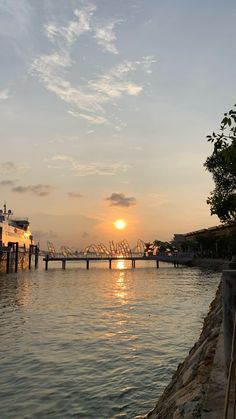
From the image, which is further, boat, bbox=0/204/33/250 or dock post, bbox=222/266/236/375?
boat, bbox=0/204/33/250

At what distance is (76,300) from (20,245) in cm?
9371

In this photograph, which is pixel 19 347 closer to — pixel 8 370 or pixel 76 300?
pixel 8 370

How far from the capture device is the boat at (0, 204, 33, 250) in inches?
4289

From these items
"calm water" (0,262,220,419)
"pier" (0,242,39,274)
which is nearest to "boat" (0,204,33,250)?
"pier" (0,242,39,274)

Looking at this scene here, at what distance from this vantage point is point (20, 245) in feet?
435

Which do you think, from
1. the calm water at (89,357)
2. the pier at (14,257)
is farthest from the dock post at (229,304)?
the pier at (14,257)

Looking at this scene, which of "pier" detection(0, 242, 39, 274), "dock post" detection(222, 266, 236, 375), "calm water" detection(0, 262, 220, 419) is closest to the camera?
"dock post" detection(222, 266, 236, 375)

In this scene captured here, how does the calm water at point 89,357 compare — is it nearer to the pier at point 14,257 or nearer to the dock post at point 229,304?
the dock post at point 229,304

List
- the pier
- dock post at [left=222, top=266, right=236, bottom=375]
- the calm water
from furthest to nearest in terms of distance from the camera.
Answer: the pier < the calm water < dock post at [left=222, top=266, right=236, bottom=375]

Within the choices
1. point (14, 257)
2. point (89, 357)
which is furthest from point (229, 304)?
point (14, 257)

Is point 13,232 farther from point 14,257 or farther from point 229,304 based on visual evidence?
point 229,304

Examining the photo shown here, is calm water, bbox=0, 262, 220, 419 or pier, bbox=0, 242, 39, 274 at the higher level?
pier, bbox=0, 242, 39, 274

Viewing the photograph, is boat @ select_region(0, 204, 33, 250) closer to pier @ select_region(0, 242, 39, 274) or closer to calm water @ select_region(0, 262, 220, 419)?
pier @ select_region(0, 242, 39, 274)

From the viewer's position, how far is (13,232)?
121875 millimetres
